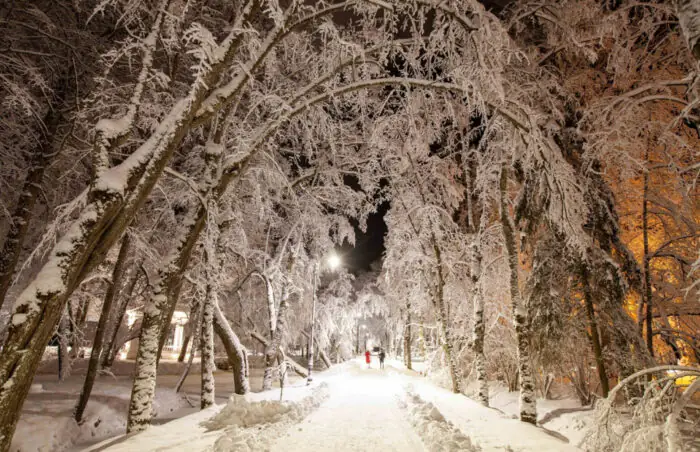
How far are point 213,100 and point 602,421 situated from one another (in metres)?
7.67

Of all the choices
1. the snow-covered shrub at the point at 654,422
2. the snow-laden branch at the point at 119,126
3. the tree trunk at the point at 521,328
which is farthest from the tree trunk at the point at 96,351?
the snow-covered shrub at the point at 654,422

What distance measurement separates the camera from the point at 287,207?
16.6 metres

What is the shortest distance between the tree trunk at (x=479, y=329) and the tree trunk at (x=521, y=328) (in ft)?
8.47

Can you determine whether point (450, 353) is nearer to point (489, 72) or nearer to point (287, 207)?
point (287, 207)

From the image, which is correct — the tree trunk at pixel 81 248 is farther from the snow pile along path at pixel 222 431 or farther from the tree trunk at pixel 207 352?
the tree trunk at pixel 207 352

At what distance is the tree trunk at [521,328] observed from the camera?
8242 millimetres

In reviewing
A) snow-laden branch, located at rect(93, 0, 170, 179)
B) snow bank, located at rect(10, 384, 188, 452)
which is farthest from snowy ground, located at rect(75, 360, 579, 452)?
snow bank, located at rect(10, 384, 188, 452)

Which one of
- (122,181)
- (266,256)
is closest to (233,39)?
(122,181)

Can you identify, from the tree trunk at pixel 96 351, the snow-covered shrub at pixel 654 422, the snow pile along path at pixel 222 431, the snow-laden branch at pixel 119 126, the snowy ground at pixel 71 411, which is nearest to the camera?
the snow-covered shrub at pixel 654 422

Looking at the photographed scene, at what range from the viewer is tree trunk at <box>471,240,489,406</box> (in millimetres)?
11938

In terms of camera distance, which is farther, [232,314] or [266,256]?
[232,314]

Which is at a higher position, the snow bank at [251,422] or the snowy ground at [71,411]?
the snow bank at [251,422]

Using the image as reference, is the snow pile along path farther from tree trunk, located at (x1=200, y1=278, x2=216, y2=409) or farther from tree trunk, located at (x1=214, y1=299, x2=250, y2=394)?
tree trunk, located at (x1=214, y1=299, x2=250, y2=394)

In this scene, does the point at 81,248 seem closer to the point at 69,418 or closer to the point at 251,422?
the point at 251,422
